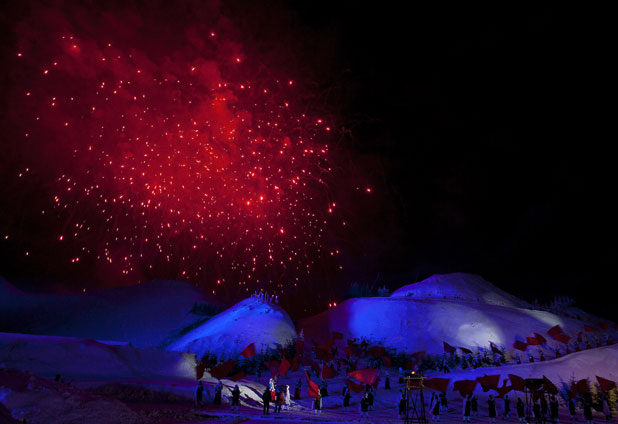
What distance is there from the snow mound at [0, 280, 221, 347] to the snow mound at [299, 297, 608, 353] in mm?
19059

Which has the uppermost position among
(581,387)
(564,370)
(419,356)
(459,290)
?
(459,290)

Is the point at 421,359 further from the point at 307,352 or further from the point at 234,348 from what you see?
the point at 234,348

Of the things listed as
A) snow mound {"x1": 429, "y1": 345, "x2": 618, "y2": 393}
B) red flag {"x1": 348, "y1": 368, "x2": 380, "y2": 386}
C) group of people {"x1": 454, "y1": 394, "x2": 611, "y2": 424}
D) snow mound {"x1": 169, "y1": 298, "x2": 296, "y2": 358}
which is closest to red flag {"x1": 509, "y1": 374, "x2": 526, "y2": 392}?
snow mound {"x1": 429, "y1": 345, "x2": 618, "y2": 393}

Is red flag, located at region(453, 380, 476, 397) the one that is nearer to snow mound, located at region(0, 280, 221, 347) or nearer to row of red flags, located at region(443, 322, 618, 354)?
row of red flags, located at region(443, 322, 618, 354)

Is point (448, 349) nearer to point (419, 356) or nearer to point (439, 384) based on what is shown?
point (419, 356)

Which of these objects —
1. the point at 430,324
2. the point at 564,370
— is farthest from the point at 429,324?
the point at 564,370

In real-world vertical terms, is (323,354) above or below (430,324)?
below

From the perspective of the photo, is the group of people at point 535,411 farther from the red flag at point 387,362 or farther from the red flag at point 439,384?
the red flag at point 387,362

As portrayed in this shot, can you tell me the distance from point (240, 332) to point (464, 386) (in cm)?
2413

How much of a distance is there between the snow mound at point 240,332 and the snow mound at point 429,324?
1024 centimetres

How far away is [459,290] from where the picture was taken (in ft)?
242

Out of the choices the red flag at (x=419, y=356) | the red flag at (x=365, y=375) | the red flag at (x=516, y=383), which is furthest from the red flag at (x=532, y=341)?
the red flag at (x=365, y=375)

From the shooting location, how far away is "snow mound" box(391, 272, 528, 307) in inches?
2827

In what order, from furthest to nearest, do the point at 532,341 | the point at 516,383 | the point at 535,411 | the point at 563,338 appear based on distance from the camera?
the point at 563,338 → the point at 532,341 → the point at 516,383 → the point at 535,411
